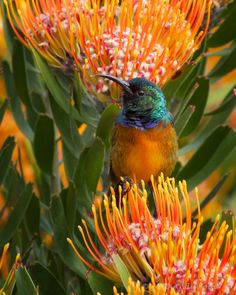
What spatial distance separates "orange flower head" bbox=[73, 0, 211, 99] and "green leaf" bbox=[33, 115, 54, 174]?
0.24 meters

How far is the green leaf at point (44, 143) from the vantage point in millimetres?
2645

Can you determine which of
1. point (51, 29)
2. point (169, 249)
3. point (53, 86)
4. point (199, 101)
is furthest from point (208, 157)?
point (169, 249)

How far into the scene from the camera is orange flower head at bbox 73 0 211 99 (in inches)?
93.6

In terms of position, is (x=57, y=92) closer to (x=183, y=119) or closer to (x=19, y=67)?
(x=19, y=67)

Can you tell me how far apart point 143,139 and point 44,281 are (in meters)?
0.49

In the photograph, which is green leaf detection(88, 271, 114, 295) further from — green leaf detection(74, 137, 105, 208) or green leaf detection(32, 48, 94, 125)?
green leaf detection(32, 48, 94, 125)

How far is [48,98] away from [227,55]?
0.57 metres

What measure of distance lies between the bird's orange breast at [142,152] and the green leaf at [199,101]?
9 centimetres

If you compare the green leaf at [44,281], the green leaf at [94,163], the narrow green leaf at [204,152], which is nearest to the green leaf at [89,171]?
the green leaf at [94,163]

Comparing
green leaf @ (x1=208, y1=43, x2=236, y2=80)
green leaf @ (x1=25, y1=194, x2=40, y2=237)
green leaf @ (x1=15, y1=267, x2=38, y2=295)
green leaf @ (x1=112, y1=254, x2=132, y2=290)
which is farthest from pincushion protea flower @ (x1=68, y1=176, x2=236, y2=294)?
green leaf @ (x1=208, y1=43, x2=236, y2=80)

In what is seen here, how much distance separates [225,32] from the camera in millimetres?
2861

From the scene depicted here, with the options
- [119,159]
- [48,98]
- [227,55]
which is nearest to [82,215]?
[119,159]

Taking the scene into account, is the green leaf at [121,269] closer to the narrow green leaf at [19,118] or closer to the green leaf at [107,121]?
the green leaf at [107,121]

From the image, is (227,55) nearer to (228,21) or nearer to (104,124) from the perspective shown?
(228,21)
